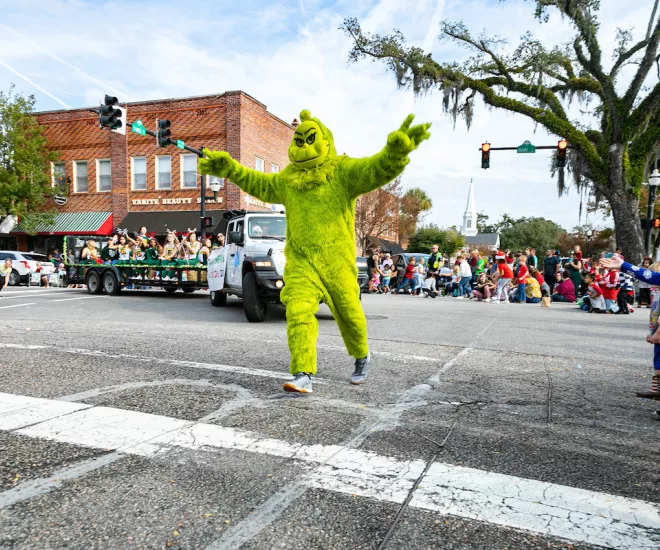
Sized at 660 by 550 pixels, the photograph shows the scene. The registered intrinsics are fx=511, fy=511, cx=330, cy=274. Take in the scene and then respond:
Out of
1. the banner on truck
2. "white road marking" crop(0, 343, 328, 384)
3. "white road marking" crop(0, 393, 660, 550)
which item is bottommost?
"white road marking" crop(0, 393, 660, 550)

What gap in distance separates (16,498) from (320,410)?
1860mm

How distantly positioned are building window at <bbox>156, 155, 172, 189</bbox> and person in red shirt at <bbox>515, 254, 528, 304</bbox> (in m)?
18.8

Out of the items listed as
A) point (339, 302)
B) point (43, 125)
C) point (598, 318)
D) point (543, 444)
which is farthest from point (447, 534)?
point (43, 125)

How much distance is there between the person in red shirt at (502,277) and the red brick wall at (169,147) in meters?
14.3

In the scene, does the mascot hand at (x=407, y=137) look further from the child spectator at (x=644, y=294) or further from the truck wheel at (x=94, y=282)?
the child spectator at (x=644, y=294)

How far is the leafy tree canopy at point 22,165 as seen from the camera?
1085 inches

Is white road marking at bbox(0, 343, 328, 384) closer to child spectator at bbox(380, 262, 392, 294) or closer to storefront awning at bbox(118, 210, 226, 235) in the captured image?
child spectator at bbox(380, 262, 392, 294)

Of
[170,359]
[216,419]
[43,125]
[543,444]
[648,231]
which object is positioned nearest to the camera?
[543,444]

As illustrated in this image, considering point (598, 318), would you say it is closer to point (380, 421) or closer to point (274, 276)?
point (274, 276)

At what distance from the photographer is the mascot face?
4238 mm

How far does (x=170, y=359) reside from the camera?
204 inches

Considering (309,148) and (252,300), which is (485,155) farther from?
(309,148)

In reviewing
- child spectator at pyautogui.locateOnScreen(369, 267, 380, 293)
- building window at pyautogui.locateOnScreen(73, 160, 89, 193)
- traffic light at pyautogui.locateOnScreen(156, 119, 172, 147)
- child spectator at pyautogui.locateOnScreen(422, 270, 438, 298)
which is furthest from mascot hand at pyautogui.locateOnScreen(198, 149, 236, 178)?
building window at pyautogui.locateOnScreen(73, 160, 89, 193)

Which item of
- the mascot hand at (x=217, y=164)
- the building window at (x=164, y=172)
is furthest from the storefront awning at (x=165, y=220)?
the mascot hand at (x=217, y=164)
